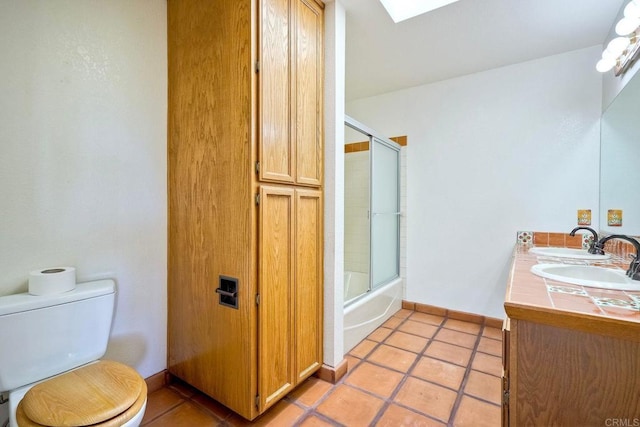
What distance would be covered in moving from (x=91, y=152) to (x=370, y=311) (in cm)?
221

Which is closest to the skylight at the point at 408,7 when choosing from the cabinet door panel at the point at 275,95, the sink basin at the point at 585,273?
the cabinet door panel at the point at 275,95

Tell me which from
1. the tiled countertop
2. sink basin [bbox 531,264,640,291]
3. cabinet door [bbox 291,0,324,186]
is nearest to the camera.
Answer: the tiled countertop

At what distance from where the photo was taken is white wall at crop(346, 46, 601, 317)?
2.25 m

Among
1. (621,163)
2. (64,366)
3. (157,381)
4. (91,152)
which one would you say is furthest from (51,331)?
(621,163)

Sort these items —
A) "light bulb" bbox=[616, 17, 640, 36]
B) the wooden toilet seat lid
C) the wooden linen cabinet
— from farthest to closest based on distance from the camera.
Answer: "light bulb" bbox=[616, 17, 640, 36] → the wooden linen cabinet → the wooden toilet seat lid

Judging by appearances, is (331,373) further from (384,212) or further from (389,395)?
(384,212)

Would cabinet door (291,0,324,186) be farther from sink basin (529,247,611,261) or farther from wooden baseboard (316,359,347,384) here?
sink basin (529,247,611,261)

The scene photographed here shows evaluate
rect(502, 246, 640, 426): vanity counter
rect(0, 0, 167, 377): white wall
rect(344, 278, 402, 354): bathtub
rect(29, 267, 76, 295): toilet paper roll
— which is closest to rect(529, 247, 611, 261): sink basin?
rect(502, 246, 640, 426): vanity counter

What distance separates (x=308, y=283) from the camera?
5.46 feet

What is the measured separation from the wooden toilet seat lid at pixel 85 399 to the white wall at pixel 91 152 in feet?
1.36

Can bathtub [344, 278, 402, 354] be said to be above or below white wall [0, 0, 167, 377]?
below

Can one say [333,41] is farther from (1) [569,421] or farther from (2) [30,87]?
(1) [569,421]

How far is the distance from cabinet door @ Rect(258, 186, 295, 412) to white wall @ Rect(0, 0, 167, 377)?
764 millimetres

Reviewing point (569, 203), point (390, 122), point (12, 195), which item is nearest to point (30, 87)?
point (12, 195)
